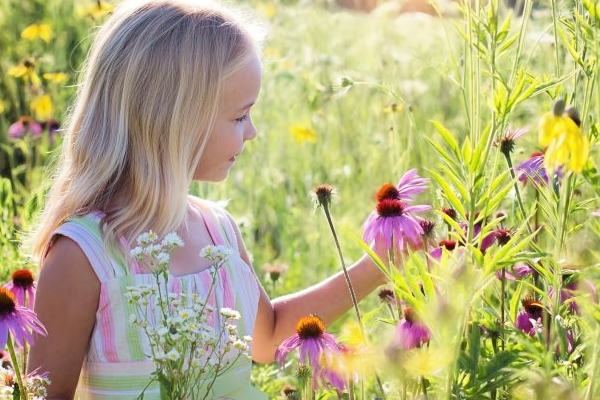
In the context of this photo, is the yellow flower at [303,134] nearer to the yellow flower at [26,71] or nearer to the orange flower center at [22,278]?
the yellow flower at [26,71]

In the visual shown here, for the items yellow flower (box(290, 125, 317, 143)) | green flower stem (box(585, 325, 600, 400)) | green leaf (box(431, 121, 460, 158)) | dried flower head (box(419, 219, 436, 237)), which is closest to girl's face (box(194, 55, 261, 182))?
dried flower head (box(419, 219, 436, 237))

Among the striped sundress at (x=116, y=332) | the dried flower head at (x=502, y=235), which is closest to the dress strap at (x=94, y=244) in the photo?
the striped sundress at (x=116, y=332)

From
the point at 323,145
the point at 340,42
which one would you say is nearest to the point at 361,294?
the point at 323,145

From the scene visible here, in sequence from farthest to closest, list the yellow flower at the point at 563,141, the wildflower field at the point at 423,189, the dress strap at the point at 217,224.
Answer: the dress strap at the point at 217,224 → the wildflower field at the point at 423,189 → the yellow flower at the point at 563,141

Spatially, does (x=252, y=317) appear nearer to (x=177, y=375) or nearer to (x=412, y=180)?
(x=412, y=180)

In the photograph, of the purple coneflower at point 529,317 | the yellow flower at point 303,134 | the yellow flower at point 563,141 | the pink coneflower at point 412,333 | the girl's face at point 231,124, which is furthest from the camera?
the yellow flower at point 303,134

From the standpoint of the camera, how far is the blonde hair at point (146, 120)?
1.66 metres

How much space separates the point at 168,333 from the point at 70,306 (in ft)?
1.40

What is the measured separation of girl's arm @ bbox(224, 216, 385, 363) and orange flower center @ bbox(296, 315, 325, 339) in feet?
1.25

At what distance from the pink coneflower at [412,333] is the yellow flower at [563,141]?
0.38 meters

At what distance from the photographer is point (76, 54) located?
3.81m

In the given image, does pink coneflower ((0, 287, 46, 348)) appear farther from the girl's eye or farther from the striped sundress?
the girl's eye

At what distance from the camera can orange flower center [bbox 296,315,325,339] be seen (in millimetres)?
1434

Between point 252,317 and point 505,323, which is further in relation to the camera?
point 252,317
